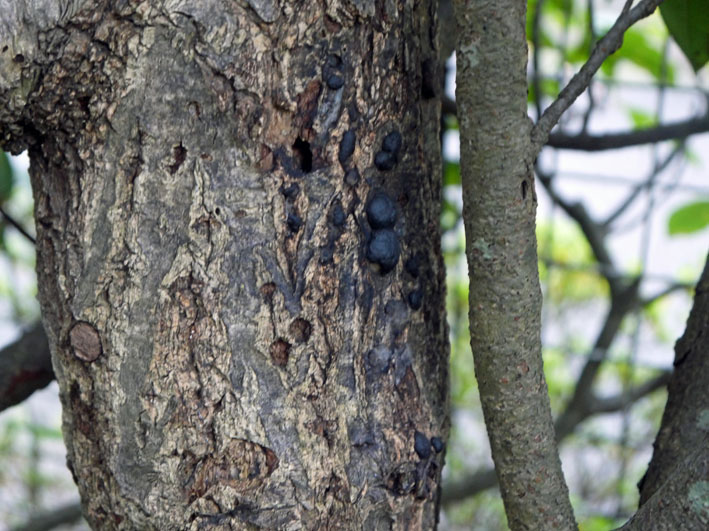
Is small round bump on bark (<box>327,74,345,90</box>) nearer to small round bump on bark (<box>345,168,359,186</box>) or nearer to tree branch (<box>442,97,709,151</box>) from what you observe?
small round bump on bark (<box>345,168,359,186</box>)

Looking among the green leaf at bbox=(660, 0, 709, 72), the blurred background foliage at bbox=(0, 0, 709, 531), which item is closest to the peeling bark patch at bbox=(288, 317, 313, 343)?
the green leaf at bbox=(660, 0, 709, 72)

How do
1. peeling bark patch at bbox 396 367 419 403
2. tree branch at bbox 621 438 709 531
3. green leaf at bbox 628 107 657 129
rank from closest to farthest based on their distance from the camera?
tree branch at bbox 621 438 709 531
peeling bark patch at bbox 396 367 419 403
green leaf at bbox 628 107 657 129

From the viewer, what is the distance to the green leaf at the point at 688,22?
2.70ft

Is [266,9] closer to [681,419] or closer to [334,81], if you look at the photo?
[334,81]

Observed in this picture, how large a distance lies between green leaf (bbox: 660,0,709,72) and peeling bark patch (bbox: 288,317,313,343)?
45 cm

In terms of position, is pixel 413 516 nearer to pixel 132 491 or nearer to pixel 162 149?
pixel 132 491

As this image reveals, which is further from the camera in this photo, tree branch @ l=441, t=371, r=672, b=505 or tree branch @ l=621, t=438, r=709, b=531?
tree branch @ l=441, t=371, r=672, b=505

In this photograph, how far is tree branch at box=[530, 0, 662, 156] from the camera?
67cm

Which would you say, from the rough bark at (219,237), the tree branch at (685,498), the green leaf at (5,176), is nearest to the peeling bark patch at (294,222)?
the rough bark at (219,237)

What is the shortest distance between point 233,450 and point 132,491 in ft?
0.31

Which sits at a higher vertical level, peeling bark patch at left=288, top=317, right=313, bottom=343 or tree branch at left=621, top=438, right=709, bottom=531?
peeling bark patch at left=288, top=317, right=313, bottom=343

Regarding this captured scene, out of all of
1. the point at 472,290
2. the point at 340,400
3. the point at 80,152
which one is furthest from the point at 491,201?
the point at 80,152

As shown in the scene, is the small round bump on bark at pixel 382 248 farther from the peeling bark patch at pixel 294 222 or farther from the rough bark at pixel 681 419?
the rough bark at pixel 681 419

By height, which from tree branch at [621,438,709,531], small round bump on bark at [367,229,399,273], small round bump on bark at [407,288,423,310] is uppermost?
small round bump on bark at [367,229,399,273]
